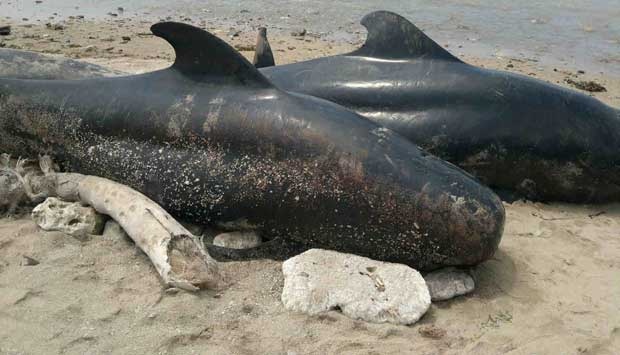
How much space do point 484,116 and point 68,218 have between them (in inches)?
135

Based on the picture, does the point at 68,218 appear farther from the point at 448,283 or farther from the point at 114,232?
the point at 448,283

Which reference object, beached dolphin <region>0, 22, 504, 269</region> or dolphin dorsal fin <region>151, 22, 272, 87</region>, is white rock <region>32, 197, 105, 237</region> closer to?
beached dolphin <region>0, 22, 504, 269</region>

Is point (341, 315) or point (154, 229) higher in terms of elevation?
point (154, 229)

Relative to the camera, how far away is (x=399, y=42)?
235 inches

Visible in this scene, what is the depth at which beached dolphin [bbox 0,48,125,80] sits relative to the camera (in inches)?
245

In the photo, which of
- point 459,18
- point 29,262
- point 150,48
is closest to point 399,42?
point 29,262

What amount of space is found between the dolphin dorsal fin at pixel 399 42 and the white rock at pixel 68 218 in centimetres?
288

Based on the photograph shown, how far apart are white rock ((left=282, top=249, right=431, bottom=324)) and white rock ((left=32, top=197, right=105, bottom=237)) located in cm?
141

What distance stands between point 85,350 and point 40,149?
7.57ft

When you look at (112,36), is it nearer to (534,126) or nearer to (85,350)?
(534,126)

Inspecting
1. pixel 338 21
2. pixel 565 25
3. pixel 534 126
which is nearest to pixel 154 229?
pixel 534 126

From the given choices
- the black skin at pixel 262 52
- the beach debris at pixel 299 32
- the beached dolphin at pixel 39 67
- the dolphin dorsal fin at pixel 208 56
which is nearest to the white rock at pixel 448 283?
the dolphin dorsal fin at pixel 208 56

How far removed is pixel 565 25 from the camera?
49.9ft

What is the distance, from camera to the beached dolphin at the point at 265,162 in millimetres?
4230
